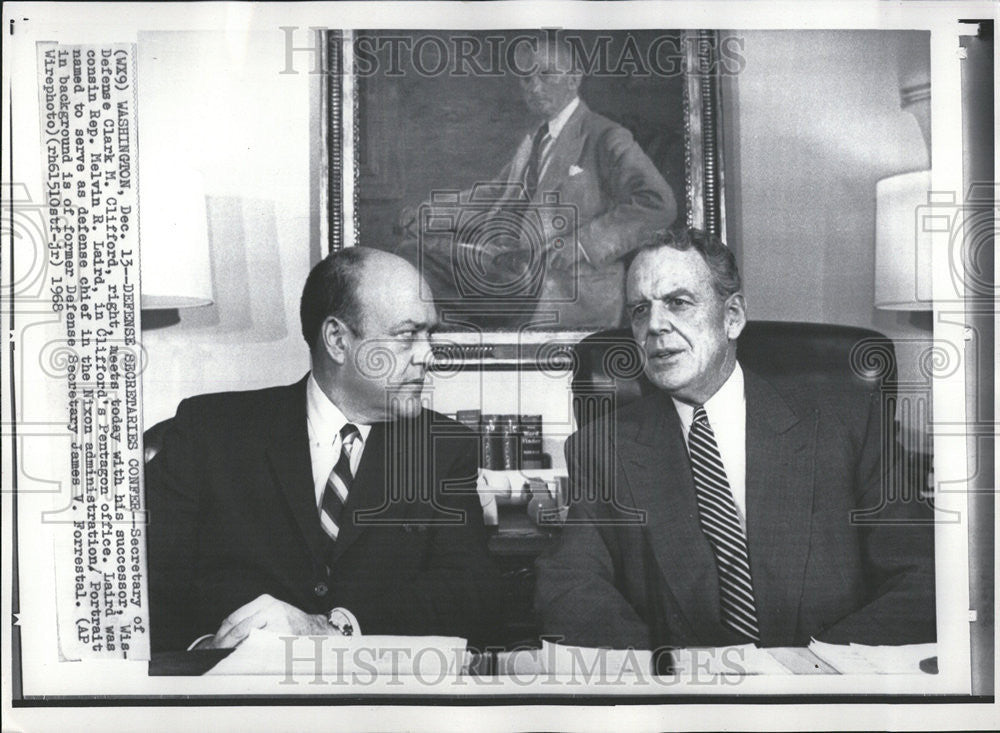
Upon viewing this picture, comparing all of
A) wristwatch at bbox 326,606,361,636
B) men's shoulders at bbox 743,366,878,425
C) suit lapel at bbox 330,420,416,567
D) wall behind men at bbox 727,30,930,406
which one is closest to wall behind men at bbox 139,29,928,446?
wall behind men at bbox 727,30,930,406

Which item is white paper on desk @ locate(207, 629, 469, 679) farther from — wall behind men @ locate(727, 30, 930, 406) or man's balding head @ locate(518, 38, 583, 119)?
man's balding head @ locate(518, 38, 583, 119)

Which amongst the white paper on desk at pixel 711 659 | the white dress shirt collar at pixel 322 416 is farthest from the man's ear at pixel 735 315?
the white dress shirt collar at pixel 322 416

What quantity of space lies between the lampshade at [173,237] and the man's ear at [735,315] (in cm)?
119

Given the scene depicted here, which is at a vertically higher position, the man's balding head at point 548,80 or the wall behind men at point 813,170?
the man's balding head at point 548,80

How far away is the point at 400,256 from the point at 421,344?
0.21 m

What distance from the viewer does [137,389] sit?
2199 mm

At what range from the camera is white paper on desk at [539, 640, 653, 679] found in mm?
2191

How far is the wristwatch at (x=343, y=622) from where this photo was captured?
2.19 m

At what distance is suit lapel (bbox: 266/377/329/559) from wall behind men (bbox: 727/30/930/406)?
1070mm

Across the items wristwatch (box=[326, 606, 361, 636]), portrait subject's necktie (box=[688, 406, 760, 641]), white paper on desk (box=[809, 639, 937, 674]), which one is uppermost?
portrait subject's necktie (box=[688, 406, 760, 641])

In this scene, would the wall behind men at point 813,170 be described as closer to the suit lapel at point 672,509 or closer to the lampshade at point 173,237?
the suit lapel at point 672,509

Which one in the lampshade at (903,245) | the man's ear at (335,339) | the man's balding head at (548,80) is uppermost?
the man's balding head at (548,80)

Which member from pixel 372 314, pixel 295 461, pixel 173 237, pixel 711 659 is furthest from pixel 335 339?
pixel 711 659

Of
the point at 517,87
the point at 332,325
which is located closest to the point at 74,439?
the point at 332,325
